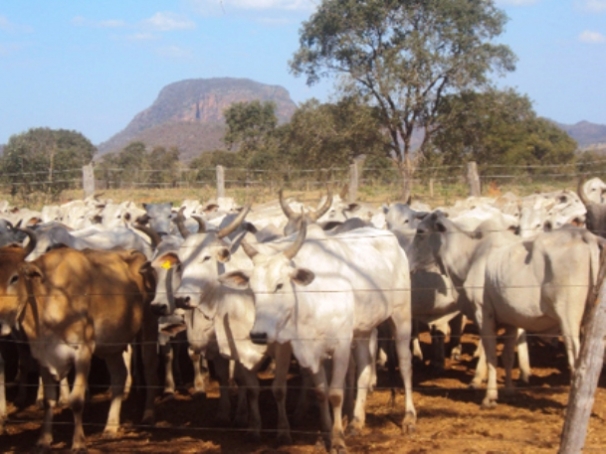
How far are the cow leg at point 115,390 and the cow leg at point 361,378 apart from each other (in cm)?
211

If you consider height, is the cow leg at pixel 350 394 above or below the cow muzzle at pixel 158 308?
below

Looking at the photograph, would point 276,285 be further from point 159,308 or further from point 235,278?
point 159,308

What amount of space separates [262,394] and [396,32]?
2140 centimetres

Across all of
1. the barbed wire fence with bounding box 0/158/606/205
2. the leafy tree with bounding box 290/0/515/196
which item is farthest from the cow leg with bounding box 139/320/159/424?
the leafy tree with bounding box 290/0/515/196

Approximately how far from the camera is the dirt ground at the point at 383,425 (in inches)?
280

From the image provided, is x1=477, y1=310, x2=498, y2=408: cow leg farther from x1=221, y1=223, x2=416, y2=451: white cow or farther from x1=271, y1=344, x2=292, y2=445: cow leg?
x1=271, y1=344, x2=292, y2=445: cow leg

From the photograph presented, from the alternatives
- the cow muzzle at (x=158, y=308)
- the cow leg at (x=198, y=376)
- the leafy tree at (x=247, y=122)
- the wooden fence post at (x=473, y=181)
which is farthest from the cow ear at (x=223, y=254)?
the leafy tree at (x=247, y=122)

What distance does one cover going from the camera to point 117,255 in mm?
8477

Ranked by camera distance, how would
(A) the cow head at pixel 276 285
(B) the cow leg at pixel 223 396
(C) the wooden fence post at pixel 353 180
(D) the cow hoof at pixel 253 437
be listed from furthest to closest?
(C) the wooden fence post at pixel 353 180 < (B) the cow leg at pixel 223 396 < (D) the cow hoof at pixel 253 437 < (A) the cow head at pixel 276 285

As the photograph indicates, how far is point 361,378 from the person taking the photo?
7.79 meters

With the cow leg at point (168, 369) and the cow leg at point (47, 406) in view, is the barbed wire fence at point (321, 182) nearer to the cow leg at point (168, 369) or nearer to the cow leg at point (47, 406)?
the cow leg at point (168, 369)

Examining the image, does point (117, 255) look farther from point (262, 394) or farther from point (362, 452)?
point (362, 452)

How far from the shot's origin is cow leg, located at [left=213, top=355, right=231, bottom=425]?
8305 millimetres

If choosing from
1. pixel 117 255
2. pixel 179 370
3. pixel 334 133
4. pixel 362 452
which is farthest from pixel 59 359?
pixel 334 133
